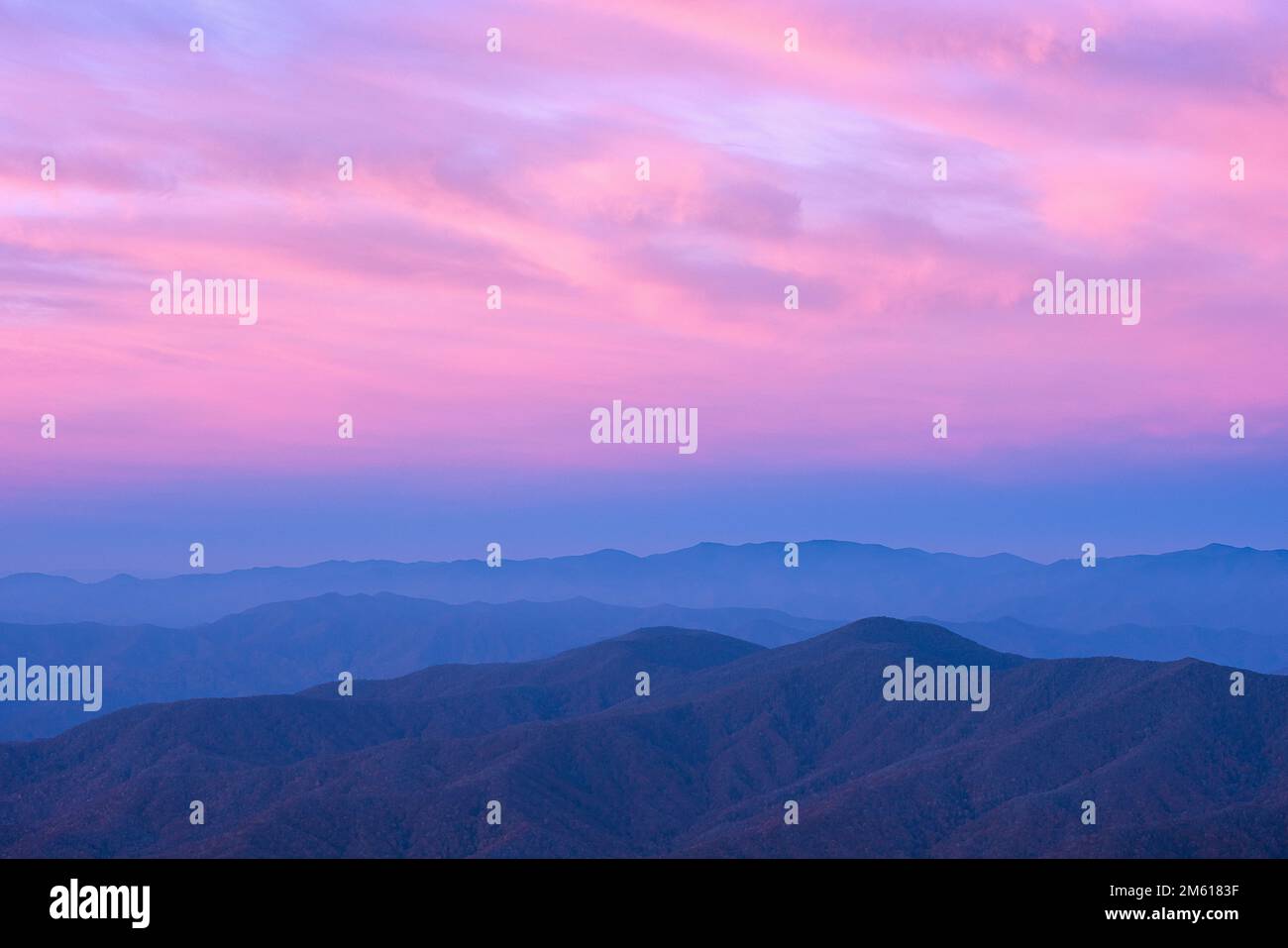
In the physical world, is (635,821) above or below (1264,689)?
below
